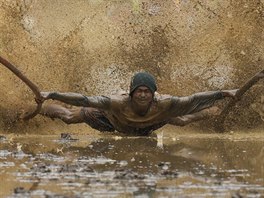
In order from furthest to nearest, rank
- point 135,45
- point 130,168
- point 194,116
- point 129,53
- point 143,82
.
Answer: point 135,45
point 129,53
point 194,116
point 143,82
point 130,168

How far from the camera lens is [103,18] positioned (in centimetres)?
1945

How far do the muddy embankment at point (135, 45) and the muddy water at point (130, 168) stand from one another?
4142 mm

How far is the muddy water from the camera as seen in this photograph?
893cm

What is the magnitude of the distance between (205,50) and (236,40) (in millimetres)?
679

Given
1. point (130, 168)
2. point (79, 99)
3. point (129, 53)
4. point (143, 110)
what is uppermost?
point (129, 53)

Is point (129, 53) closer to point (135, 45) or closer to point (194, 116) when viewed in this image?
point (135, 45)

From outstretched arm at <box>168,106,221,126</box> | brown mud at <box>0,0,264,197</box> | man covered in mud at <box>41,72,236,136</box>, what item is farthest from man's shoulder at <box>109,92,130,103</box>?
outstretched arm at <box>168,106,221,126</box>

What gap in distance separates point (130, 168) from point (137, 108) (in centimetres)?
388

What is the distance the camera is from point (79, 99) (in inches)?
556

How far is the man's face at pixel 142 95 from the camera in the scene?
14039 mm

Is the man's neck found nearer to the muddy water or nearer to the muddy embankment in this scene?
the muddy water

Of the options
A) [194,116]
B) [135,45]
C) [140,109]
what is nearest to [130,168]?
[140,109]

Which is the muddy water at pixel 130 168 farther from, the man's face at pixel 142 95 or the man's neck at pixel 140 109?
the man's face at pixel 142 95

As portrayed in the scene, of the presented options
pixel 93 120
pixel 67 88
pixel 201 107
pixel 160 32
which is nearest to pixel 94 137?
pixel 93 120
